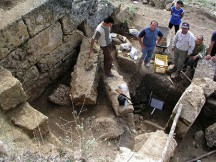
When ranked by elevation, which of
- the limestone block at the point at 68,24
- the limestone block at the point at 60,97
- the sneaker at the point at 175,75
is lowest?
the limestone block at the point at 60,97

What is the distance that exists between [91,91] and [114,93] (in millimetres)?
533

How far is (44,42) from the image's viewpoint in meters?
7.34

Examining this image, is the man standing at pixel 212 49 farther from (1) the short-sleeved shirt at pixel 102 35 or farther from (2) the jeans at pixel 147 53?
(1) the short-sleeved shirt at pixel 102 35

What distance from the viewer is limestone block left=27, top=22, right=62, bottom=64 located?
708 cm

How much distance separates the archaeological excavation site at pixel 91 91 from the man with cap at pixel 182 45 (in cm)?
34

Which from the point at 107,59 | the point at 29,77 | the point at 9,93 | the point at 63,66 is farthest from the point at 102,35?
the point at 9,93

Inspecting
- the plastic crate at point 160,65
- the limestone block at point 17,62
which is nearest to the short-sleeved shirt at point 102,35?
the limestone block at point 17,62

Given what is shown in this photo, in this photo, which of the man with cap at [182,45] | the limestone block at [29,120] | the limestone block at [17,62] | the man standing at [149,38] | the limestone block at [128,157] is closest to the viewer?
the limestone block at [128,157]

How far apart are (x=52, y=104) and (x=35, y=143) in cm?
217

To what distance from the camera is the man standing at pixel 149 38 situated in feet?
26.4

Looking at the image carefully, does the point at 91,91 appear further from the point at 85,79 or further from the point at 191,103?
the point at 191,103

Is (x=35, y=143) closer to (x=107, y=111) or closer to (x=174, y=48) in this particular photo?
(x=107, y=111)

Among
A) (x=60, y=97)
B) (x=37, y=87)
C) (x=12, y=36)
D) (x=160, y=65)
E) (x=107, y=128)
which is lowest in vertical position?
(x=107, y=128)

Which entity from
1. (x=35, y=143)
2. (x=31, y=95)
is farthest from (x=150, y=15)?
(x=35, y=143)
